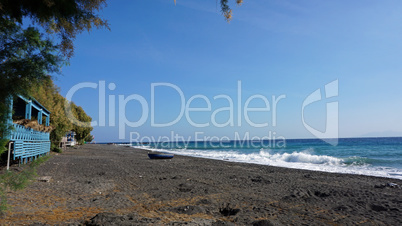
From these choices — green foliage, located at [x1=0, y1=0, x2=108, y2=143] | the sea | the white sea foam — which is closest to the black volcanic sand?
green foliage, located at [x1=0, y1=0, x2=108, y2=143]

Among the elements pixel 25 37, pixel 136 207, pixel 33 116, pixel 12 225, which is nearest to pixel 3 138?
pixel 25 37

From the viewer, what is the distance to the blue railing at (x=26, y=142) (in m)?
11.7

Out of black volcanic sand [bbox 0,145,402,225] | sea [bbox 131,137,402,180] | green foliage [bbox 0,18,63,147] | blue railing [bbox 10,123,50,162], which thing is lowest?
sea [bbox 131,137,402,180]

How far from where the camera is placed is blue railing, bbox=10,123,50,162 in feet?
38.4

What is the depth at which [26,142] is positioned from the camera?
1341cm

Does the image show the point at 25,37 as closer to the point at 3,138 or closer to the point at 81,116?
the point at 3,138

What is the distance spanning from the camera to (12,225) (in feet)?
15.9

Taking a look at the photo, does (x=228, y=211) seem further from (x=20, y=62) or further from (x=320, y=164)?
(x=320, y=164)

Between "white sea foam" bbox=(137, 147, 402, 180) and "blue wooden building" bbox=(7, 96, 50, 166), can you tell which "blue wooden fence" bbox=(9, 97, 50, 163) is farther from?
"white sea foam" bbox=(137, 147, 402, 180)

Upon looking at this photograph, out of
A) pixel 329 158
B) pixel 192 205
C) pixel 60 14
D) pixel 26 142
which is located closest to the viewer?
pixel 60 14

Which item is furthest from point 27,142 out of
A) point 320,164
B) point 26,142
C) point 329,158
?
point 329,158

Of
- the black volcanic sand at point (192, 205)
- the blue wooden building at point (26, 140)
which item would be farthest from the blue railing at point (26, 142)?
the black volcanic sand at point (192, 205)

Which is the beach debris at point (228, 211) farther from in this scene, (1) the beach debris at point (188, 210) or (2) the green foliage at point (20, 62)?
(2) the green foliage at point (20, 62)

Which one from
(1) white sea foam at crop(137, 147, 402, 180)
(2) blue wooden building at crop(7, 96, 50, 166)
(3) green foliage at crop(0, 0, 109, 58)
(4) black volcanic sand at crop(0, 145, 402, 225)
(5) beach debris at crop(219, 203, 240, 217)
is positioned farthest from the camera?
(1) white sea foam at crop(137, 147, 402, 180)
